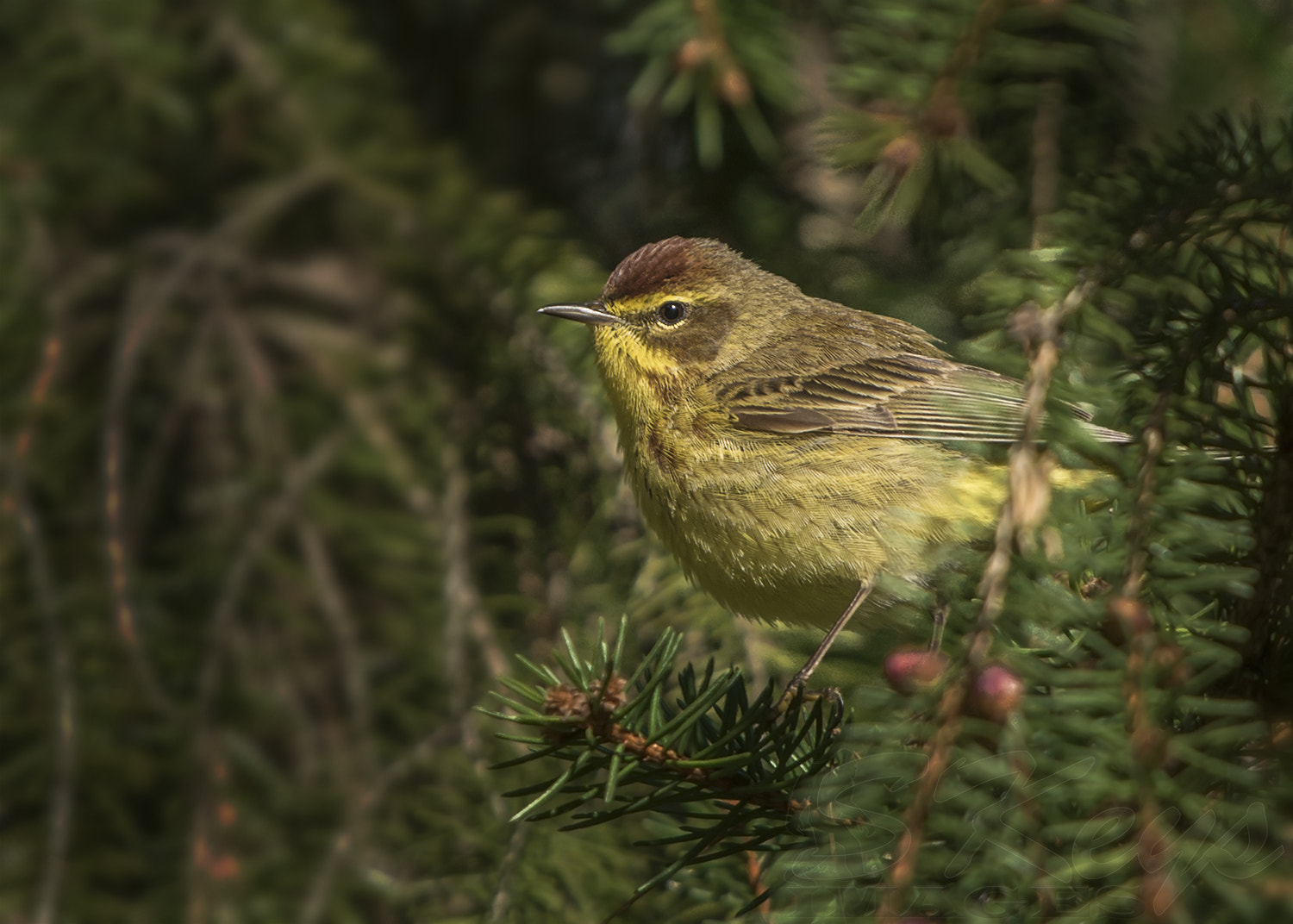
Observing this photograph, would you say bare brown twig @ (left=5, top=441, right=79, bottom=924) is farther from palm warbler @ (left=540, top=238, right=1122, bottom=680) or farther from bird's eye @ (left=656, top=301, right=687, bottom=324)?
bird's eye @ (left=656, top=301, right=687, bottom=324)

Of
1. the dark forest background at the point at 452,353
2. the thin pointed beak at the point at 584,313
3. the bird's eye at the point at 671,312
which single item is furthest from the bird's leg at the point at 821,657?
the bird's eye at the point at 671,312

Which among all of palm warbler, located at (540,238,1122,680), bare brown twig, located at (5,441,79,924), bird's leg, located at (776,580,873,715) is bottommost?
bare brown twig, located at (5,441,79,924)

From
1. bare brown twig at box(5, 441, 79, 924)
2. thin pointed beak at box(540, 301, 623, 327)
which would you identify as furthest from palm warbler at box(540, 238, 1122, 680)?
bare brown twig at box(5, 441, 79, 924)

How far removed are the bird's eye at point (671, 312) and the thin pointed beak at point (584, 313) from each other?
260 mm

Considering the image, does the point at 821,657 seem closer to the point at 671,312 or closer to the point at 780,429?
the point at 780,429

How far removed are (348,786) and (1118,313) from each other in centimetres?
236

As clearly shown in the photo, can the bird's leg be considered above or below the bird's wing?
Result: below

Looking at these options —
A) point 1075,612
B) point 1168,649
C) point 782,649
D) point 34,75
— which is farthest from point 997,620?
point 34,75

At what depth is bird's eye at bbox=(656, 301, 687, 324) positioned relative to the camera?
12.3 ft

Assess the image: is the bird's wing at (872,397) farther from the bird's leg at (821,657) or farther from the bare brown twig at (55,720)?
the bare brown twig at (55,720)

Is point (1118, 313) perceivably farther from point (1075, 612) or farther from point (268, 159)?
point (268, 159)

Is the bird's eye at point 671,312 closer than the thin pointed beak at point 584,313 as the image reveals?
No

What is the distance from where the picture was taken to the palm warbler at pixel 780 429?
9.58 feet

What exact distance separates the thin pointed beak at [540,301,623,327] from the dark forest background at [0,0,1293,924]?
0.51ft
